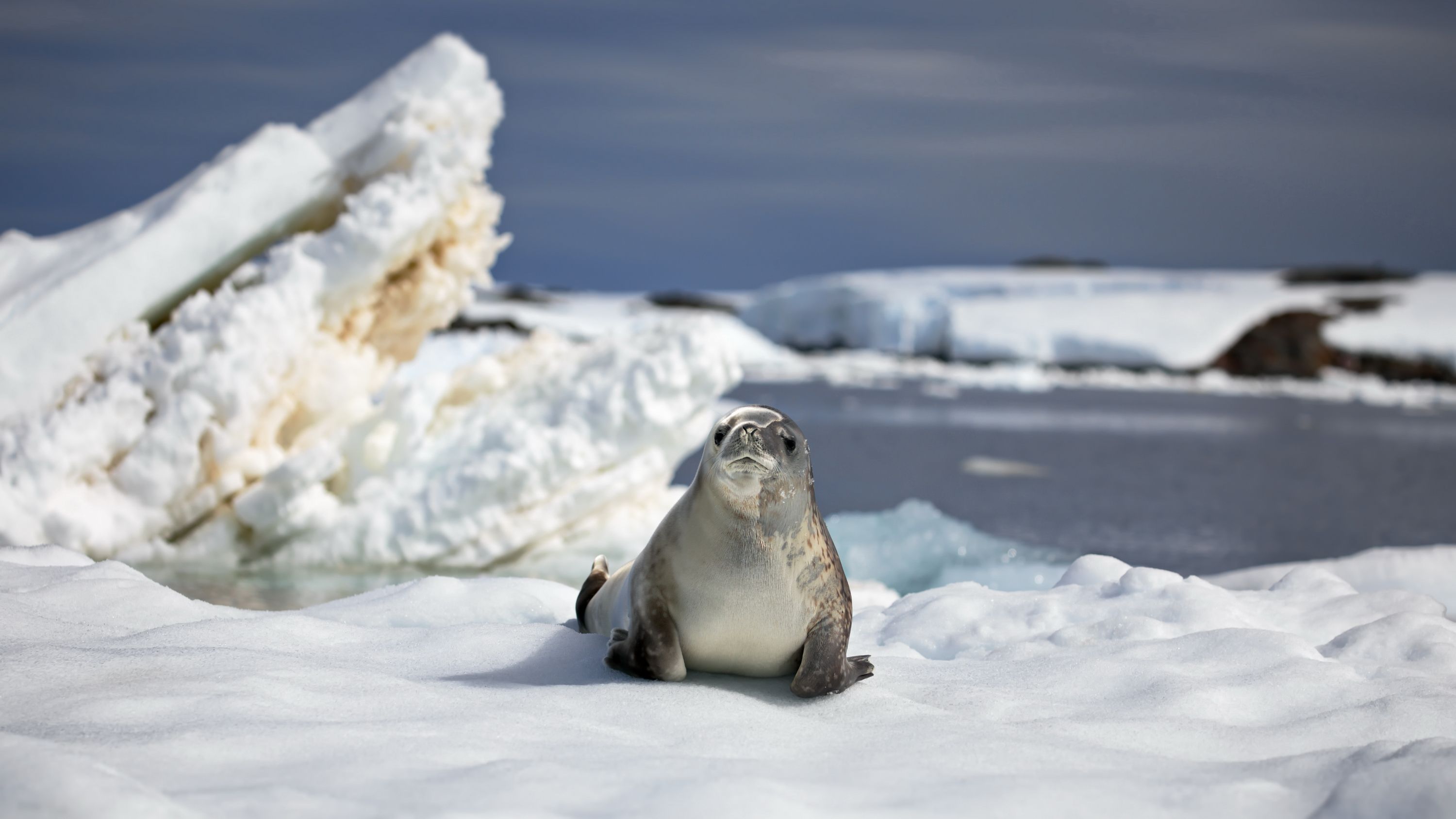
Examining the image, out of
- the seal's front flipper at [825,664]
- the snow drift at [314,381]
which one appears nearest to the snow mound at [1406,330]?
the snow drift at [314,381]

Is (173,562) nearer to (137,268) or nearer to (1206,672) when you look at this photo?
(137,268)

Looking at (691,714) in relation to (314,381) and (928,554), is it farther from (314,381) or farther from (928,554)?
(314,381)

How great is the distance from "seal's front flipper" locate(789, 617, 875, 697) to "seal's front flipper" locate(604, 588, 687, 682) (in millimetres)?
268

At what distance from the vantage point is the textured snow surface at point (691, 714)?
1.95 m

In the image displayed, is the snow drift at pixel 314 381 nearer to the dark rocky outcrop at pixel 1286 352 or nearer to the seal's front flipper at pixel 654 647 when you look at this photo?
the seal's front flipper at pixel 654 647

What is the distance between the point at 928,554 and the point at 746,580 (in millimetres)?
3848

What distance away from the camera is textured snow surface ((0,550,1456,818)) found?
76.8 inches

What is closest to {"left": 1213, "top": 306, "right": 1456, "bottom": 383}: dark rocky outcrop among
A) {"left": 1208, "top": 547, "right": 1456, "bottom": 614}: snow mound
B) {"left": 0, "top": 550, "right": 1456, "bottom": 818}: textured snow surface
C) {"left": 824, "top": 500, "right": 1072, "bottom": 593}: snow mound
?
{"left": 824, "top": 500, "right": 1072, "bottom": 593}: snow mound

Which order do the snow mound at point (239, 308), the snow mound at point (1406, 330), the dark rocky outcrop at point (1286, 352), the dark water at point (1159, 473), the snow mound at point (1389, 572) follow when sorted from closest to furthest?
the snow mound at point (1389, 572) → the snow mound at point (239, 308) → the dark water at point (1159, 473) → the snow mound at point (1406, 330) → the dark rocky outcrop at point (1286, 352)

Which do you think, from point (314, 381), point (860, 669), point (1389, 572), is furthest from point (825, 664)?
point (314, 381)

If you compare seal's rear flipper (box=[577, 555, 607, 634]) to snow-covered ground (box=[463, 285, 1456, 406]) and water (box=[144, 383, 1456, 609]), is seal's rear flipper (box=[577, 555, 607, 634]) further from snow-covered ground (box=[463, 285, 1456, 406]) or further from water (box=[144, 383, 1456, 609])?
snow-covered ground (box=[463, 285, 1456, 406])

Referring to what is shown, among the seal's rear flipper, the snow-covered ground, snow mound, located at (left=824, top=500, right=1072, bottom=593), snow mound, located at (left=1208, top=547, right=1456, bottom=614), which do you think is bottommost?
the snow-covered ground

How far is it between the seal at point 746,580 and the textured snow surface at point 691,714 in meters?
0.07

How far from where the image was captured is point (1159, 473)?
12.6 meters
